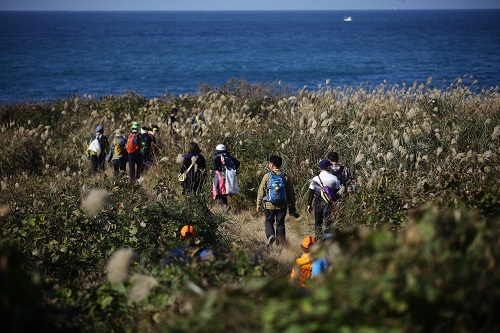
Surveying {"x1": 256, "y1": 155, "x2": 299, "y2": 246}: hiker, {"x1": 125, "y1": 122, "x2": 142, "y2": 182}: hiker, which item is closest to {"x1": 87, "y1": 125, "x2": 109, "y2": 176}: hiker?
{"x1": 125, "y1": 122, "x2": 142, "y2": 182}: hiker

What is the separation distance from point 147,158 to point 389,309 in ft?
30.8

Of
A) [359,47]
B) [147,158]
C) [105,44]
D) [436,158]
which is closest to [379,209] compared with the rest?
[436,158]

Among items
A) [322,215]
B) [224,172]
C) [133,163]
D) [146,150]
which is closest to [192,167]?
[224,172]

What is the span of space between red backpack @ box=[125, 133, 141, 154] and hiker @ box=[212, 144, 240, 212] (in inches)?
112

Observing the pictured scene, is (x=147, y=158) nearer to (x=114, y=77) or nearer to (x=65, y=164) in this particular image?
(x=65, y=164)

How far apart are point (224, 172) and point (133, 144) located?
2982 millimetres

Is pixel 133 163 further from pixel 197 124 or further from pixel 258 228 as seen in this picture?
pixel 258 228

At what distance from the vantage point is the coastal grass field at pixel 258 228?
2713 mm

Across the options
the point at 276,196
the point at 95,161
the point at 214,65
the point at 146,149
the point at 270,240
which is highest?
the point at 276,196

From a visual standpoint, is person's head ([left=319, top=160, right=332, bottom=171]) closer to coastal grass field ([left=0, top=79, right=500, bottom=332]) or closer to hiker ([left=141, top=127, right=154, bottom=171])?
coastal grass field ([left=0, top=79, right=500, bottom=332])

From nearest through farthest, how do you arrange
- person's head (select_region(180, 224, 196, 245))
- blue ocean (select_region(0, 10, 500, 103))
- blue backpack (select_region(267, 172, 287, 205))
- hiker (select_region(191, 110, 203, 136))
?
person's head (select_region(180, 224, 196, 245)), blue backpack (select_region(267, 172, 287, 205)), hiker (select_region(191, 110, 203, 136)), blue ocean (select_region(0, 10, 500, 103))

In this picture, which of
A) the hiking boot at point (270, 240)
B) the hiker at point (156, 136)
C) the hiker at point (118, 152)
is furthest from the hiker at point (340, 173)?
the hiker at point (118, 152)

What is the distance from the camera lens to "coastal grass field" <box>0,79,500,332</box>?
2.71 meters

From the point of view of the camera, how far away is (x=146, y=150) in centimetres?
1134
